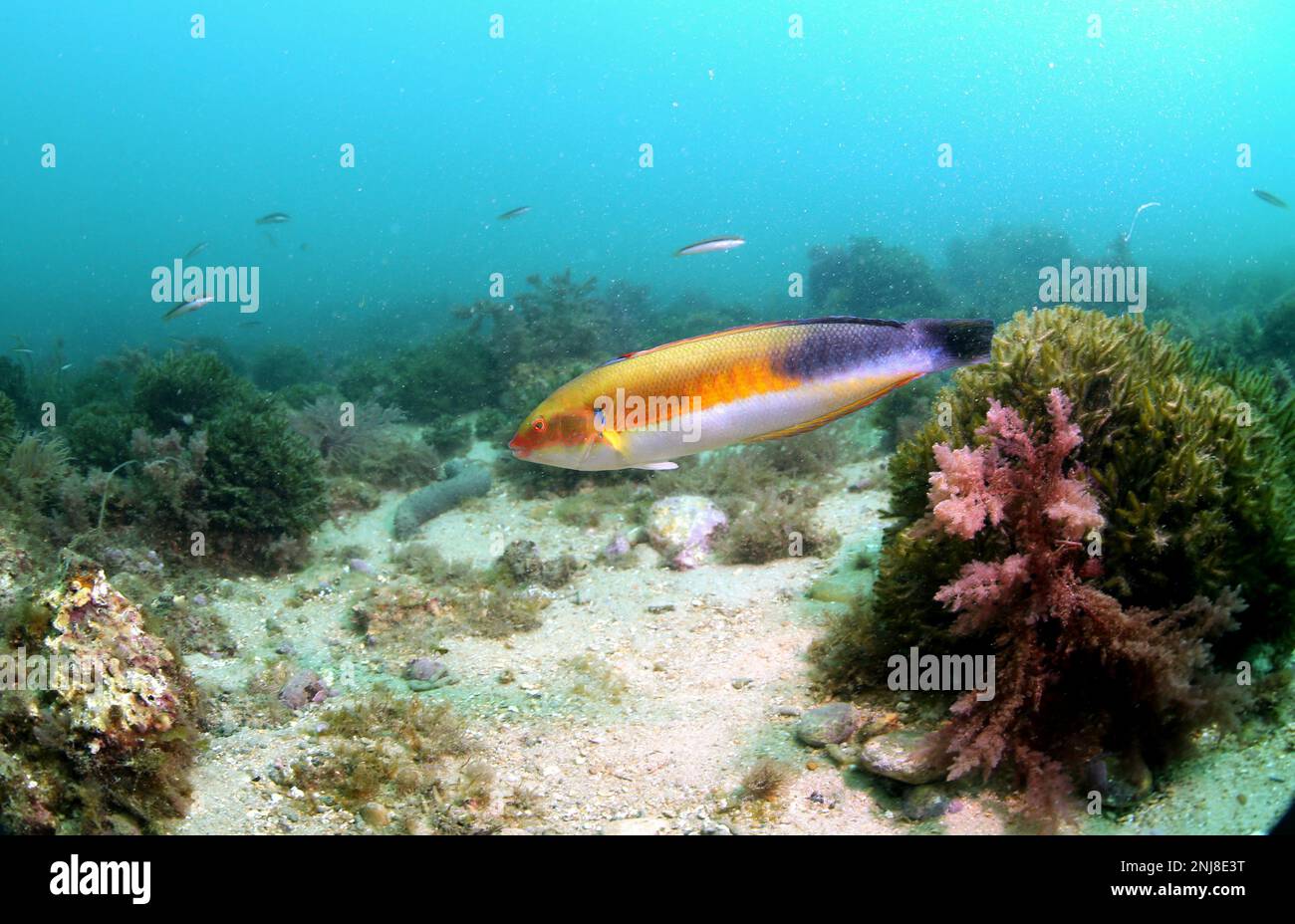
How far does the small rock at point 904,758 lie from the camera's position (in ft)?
11.2

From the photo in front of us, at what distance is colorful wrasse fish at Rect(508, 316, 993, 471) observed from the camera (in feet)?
8.58

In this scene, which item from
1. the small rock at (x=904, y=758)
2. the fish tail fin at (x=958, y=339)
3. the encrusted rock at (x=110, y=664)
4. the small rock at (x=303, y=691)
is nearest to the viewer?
the fish tail fin at (x=958, y=339)

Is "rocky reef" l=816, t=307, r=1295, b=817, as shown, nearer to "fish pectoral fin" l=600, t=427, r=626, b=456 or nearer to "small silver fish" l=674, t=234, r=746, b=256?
"fish pectoral fin" l=600, t=427, r=626, b=456

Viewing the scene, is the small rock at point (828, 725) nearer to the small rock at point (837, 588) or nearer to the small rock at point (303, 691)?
the small rock at point (837, 588)

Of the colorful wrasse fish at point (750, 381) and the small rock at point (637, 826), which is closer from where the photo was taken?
the colorful wrasse fish at point (750, 381)

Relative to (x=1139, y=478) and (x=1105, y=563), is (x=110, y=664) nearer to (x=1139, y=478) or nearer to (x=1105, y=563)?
(x=1105, y=563)

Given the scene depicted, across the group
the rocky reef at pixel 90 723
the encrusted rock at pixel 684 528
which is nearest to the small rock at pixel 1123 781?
the encrusted rock at pixel 684 528

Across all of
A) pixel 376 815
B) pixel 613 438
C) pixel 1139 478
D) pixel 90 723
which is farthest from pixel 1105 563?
pixel 90 723

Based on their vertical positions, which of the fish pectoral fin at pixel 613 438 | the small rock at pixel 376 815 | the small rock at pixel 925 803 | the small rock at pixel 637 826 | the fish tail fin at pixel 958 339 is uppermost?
the fish tail fin at pixel 958 339

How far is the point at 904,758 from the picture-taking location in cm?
351

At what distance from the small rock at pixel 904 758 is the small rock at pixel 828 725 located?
9.1 inches

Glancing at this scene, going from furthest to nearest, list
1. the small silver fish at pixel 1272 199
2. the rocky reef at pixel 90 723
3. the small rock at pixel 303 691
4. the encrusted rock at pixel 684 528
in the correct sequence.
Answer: the small silver fish at pixel 1272 199
the encrusted rock at pixel 684 528
the small rock at pixel 303 691
the rocky reef at pixel 90 723

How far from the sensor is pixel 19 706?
3207 millimetres
